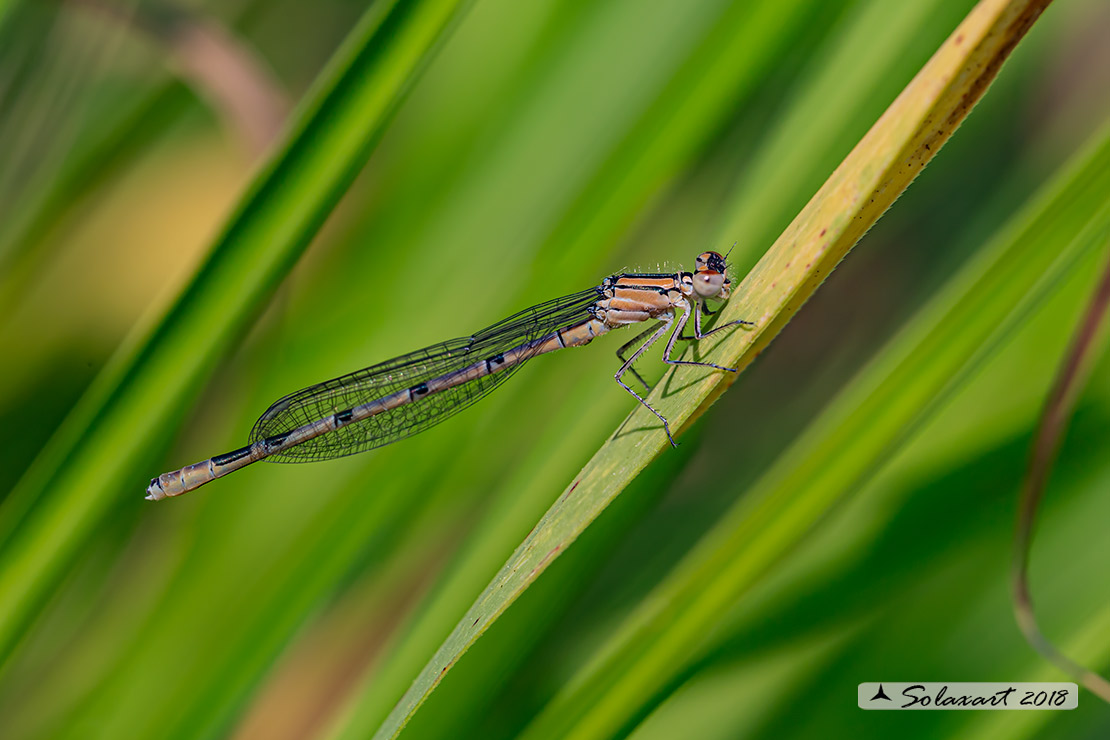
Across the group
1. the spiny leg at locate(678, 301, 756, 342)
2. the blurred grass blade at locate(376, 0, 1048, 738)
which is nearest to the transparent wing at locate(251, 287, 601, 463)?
the spiny leg at locate(678, 301, 756, 342)

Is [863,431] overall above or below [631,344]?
below

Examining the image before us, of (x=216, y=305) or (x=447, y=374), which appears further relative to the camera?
(x=447, y=374)

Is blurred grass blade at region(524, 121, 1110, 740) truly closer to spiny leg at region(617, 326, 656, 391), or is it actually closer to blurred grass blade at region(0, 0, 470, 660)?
spiny leg at region(617, 326, 656, 391)

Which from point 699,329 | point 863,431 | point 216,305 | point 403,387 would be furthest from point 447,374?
point 863,431

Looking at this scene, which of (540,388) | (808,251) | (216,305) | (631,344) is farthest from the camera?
(631,344)

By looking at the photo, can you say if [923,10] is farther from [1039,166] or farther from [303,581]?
[303,581]

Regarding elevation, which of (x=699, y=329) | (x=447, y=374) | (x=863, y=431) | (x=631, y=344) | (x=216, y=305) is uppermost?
(x=216, y=305)

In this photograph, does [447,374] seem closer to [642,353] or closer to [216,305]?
[642,353]

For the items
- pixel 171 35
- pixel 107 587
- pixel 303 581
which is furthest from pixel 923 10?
pixel 107 587
